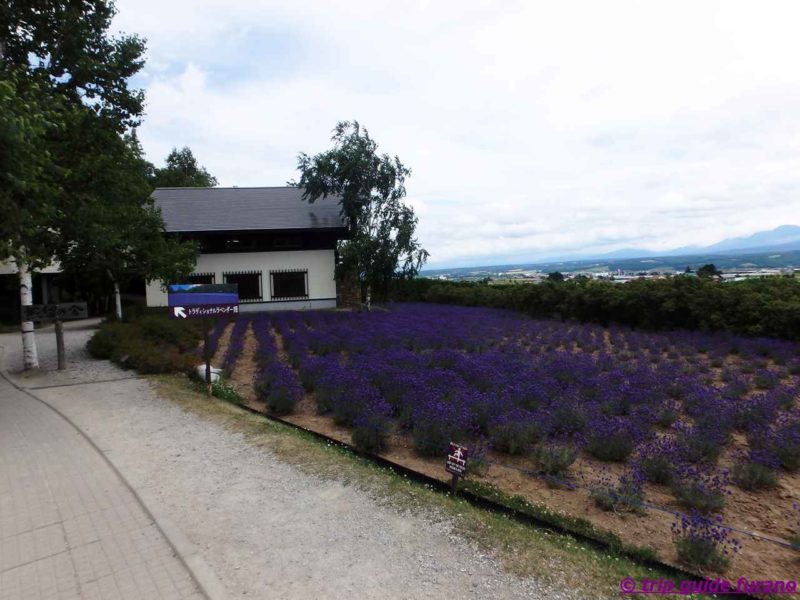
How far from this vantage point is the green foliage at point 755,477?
187 inches

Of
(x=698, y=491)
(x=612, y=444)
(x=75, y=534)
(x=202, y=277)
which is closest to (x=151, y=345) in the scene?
(x=75, y=534)

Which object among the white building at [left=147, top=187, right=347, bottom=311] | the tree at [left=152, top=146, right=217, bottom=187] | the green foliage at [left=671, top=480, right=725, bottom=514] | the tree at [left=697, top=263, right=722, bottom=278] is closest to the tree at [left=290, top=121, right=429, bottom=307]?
the white building at [left=147, top=187, right=347, bottom=311]

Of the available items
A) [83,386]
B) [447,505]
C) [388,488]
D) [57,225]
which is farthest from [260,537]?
[57,225]

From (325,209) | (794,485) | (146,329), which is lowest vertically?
(794,485)

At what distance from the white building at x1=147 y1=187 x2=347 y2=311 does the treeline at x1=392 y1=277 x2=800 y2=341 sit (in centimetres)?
1060

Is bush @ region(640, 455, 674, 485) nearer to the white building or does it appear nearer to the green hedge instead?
the green hedge

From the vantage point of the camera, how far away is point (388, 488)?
4867mm

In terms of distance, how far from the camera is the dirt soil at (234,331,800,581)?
3.67 m

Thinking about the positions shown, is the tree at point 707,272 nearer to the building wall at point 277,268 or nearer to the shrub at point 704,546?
the shrub at point 704,546

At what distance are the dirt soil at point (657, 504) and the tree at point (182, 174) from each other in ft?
154

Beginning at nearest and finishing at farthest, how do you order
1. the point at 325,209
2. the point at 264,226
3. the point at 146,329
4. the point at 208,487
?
1. the point at 208,487
2. the point at 146,329
3. the point at 264,226
4. the point at 325,209

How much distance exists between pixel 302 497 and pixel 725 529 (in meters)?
3.63

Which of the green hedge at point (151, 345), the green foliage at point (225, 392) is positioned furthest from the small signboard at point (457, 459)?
the green hedge at point (151, 345)

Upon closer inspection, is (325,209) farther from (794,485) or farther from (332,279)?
(794,485)
